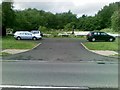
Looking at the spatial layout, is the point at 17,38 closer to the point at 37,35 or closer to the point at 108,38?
the point at 37,35

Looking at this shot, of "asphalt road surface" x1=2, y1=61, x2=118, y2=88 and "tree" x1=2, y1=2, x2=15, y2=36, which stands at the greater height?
"tree" x1=2, y1=2, x2=15, y2=36

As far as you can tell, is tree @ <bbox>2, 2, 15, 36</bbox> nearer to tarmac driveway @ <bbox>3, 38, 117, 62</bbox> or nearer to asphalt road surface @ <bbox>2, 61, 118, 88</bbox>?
tarmac driveway @ <bbox>3, 38, 117, 62</bbox>

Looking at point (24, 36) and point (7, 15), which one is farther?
point (7, 15)

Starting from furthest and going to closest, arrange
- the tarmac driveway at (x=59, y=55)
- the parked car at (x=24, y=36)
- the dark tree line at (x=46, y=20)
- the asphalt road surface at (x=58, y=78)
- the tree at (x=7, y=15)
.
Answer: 1. the dark tree line at (x=46, y=20)
2. the tree at (x=7, y=15)
3. the parked car at (x=24, y=36)
4. the tarmac driveway at (x=59, y=55)
5. the asphalt road surface at (x=58, y=78)

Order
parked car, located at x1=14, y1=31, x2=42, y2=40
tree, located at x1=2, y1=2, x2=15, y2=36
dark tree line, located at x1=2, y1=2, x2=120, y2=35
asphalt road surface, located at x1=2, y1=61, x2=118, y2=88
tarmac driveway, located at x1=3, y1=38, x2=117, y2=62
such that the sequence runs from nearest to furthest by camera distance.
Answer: asphalt road surface, located at x1=2, y1=61, x2=118, y2=88
tarmac driveway, located at x1=3, y1=38, x2=117, y2=62
parked car, located at x1=14, y1=31, x2=42, y2=40
tree, located at x1=2, y1=2, x2=15, y2=36
dark tree line, located at x1=2, y1=2, x2=120, y2=35

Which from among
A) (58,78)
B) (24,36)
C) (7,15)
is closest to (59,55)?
(58,78)

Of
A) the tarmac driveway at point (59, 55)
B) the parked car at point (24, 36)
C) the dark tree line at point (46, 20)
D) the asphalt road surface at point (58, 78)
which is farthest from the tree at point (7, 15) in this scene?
the asphalt road surface at point (58, 78)

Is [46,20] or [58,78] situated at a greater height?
[46,20]

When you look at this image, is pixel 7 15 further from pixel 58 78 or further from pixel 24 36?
pixel 58 78

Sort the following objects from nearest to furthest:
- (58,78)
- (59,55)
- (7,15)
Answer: (58,78) → (59,55) → (7,15)

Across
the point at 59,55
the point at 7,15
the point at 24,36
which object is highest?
the point at 7,15

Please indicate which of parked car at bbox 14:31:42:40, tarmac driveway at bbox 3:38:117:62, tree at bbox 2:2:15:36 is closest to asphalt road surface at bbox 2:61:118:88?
tarmac driveway at bbox 3:38:117:62

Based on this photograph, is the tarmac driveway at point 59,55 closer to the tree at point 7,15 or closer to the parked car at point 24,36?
the parked car at point 24,36

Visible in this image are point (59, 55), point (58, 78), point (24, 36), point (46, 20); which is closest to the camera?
point (58, 78)
